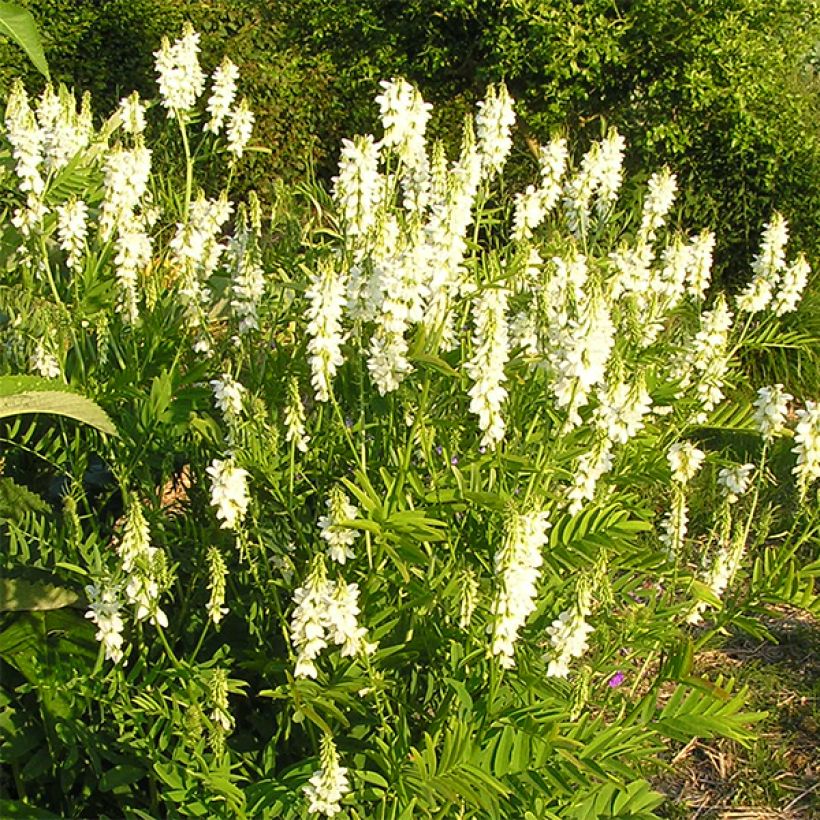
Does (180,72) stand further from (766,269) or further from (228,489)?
(766,269)

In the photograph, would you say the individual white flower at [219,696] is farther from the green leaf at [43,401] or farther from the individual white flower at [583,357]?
the individual white flower at [583,357]

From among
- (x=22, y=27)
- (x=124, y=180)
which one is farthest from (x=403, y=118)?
(x=22, y=27)

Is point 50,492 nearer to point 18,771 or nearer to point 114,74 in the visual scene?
point 18,771

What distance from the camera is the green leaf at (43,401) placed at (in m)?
2.13

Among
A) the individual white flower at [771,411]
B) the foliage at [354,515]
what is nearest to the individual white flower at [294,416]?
the foliage at [354,515]

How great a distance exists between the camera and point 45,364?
2.50 meters

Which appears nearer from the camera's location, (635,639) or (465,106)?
(635,639)

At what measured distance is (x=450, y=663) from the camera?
7.69 feet

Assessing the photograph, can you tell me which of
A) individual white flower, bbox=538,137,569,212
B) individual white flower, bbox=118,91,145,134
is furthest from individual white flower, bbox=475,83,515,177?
individual white flower, bbox=118,91,145,134

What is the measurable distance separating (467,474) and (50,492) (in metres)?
1.16

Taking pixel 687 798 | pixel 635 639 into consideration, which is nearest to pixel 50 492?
pixel 635 639

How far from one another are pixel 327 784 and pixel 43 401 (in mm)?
819

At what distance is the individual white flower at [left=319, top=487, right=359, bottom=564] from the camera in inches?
82.6

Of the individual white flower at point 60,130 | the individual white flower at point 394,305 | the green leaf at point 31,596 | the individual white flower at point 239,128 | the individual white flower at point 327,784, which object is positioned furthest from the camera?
the individual white flower at point 239,128
